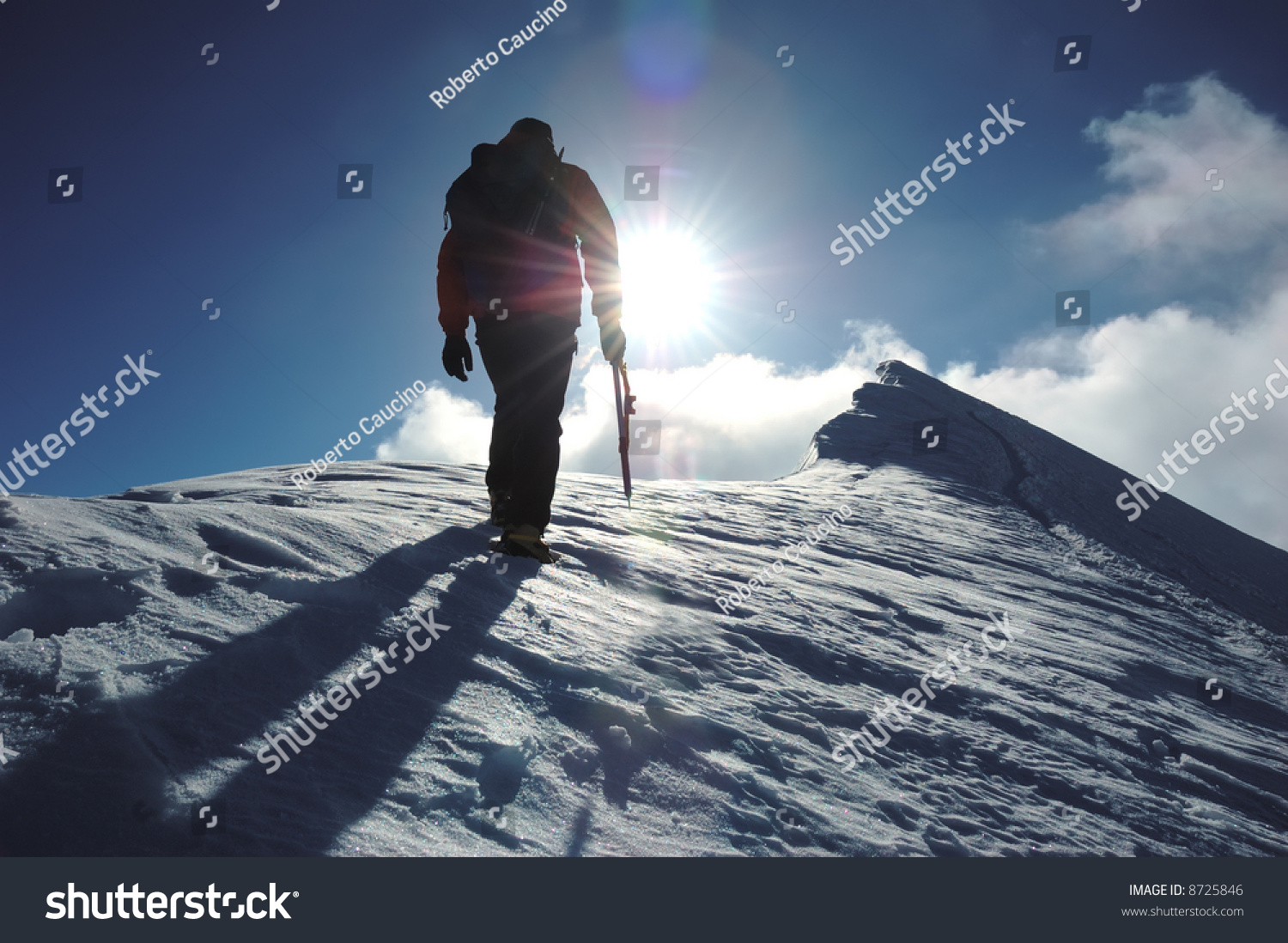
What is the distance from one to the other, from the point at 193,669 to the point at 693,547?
3077mm

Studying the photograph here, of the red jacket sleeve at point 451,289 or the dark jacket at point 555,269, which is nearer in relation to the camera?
the dark jacket at point 555,269

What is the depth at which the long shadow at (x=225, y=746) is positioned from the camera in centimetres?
137

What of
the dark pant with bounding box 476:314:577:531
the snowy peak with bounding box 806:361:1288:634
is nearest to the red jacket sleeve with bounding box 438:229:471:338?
the dark pant with bounding box 476:314:577:531

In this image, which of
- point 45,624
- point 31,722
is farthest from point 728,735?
point 45,624

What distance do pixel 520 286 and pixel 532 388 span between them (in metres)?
0.57

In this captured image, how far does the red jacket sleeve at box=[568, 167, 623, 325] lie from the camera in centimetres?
410

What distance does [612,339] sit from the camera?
4.20 metres

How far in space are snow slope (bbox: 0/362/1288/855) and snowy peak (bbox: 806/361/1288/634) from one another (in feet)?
8.72

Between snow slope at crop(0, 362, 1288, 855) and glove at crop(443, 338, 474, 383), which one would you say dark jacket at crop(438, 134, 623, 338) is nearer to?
glove at crop(443, 338, 474, 383)

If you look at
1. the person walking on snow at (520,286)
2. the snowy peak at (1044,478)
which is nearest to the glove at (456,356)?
the person walking on snow at (520,286)

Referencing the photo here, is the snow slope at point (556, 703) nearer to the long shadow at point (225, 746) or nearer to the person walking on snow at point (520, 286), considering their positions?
the long shadow at point (225, 746)

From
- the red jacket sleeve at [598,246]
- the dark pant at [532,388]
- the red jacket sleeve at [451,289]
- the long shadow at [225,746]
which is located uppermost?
the red jacket sleeve at [598,246]

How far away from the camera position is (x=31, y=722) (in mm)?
1533

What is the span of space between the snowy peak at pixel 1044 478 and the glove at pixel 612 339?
5416 mm
